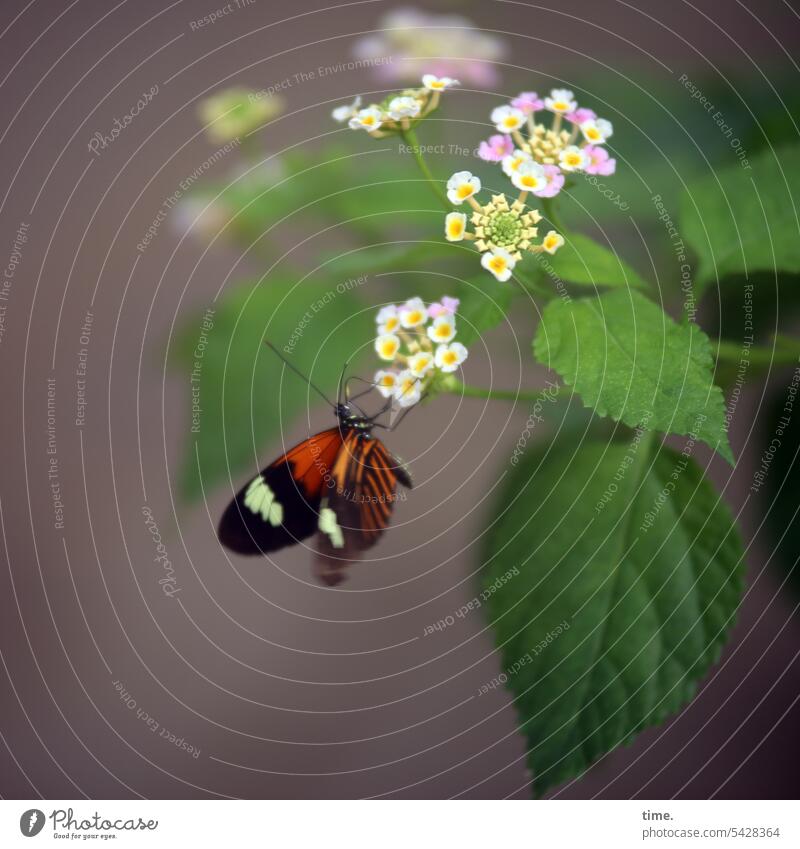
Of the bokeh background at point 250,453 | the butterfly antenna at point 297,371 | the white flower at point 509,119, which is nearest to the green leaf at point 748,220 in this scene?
the bokeh background at point 250,453

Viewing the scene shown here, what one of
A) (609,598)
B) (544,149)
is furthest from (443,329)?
(609,598)

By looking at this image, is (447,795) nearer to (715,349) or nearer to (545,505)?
(545,505)

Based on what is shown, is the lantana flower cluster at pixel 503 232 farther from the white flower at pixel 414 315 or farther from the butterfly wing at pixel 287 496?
the butterfly wing at pixel 287 496

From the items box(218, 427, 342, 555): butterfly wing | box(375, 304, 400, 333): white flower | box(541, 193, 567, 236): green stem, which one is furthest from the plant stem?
box(218, 427, 342, 555): butterfly wing

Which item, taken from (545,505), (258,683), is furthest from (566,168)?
(258,683)

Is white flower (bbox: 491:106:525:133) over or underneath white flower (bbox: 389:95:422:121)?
underneath

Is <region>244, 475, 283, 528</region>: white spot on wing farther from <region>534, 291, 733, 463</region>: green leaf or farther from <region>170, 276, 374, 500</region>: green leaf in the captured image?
<region>534, 291, 733, 463</region>: green leaf
